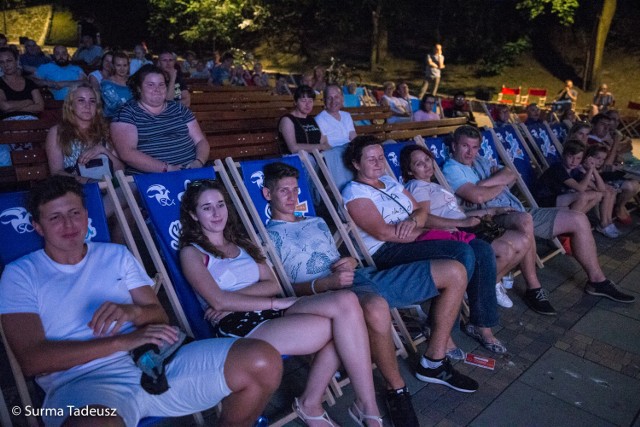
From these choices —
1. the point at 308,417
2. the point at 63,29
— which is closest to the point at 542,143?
the point at 308,417

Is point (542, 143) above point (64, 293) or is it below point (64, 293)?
below

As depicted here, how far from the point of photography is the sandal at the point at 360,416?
2.06 metres

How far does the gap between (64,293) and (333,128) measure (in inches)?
132

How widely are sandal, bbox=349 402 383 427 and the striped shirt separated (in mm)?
2114

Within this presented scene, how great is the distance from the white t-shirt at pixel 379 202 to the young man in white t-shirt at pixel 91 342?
1325 mm

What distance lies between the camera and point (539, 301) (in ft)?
10.6

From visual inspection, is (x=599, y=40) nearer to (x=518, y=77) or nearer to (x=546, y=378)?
(x=518, y=77)

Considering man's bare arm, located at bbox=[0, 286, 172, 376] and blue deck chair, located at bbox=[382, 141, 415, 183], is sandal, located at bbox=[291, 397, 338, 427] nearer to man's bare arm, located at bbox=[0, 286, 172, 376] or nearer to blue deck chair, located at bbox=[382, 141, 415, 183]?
man's bare arm, located at bbox=[0, 286, 172, 376]

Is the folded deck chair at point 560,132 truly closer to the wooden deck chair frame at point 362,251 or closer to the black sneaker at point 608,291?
the black sneaker at point 608,291

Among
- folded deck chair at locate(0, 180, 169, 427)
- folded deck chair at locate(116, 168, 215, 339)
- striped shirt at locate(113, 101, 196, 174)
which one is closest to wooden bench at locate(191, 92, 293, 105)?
striped shirt at locate(113, 101, 196, 174)

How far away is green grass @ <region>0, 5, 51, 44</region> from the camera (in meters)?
22.2

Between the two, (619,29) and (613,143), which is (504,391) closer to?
(613,143)

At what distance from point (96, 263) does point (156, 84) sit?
1.64 meters

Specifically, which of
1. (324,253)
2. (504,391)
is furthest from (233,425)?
(504,391)
